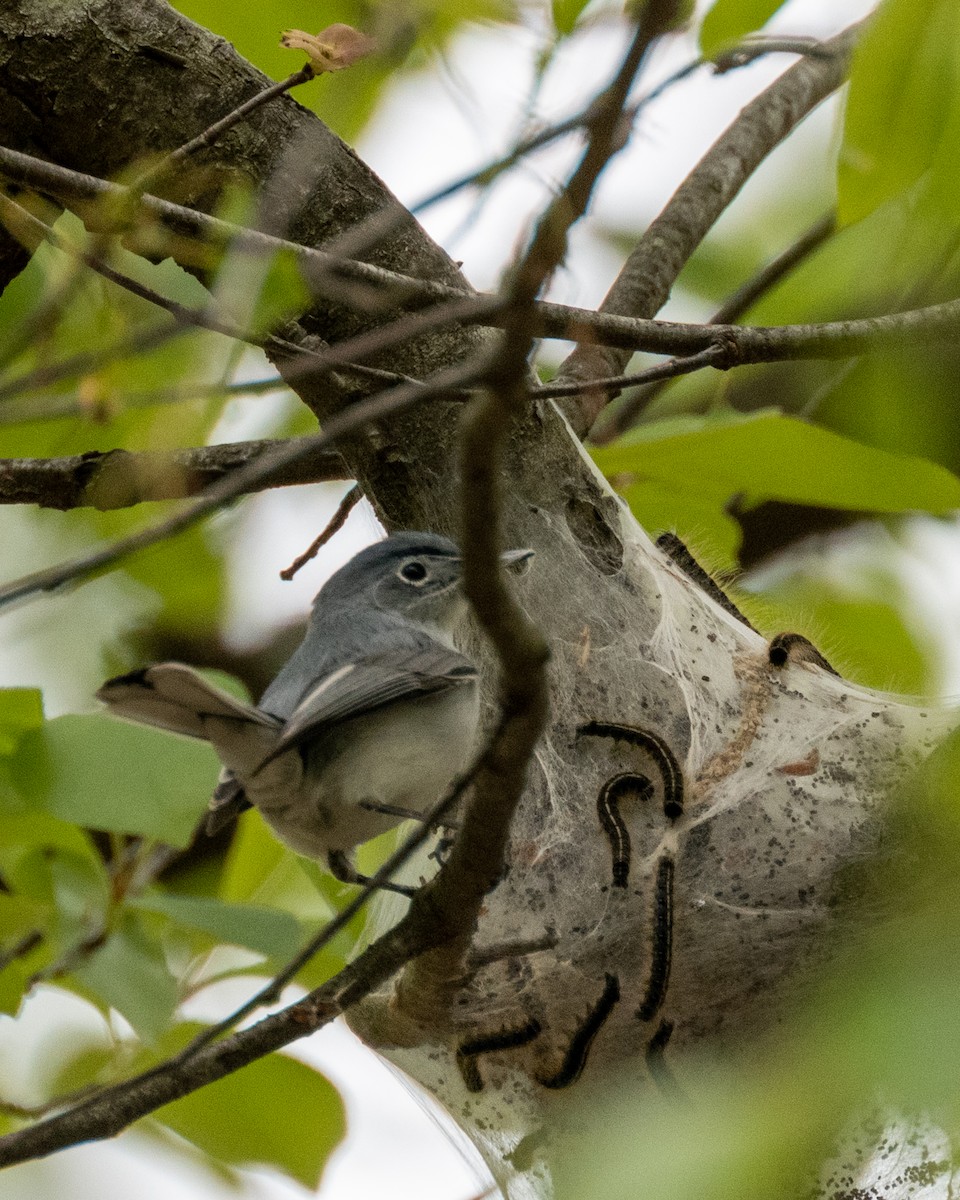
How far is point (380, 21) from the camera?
1.93 metres

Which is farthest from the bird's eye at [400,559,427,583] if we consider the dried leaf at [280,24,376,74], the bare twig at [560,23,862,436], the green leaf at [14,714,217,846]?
the dried leaf at [280,24,376,74]

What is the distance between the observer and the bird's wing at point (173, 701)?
1.69 m

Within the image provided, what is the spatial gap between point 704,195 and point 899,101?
209 centimetres

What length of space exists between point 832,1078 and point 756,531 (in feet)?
11.4

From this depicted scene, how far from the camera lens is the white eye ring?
2.48 meters

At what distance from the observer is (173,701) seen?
1805mm

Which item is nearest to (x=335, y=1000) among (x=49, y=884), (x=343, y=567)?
(x=49, y=884)

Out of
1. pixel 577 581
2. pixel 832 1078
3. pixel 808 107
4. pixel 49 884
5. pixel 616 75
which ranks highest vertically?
pixel 808 107

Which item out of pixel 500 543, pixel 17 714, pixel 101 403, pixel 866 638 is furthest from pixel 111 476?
pixel 866 638

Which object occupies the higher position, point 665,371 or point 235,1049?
point 665,371

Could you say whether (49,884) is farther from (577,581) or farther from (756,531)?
(756,531)

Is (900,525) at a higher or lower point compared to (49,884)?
higher

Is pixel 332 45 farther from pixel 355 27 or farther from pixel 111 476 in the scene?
pixel 111 476

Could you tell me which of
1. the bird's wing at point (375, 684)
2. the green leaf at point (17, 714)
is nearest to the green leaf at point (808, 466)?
the bird's wing at point (375, 684)
